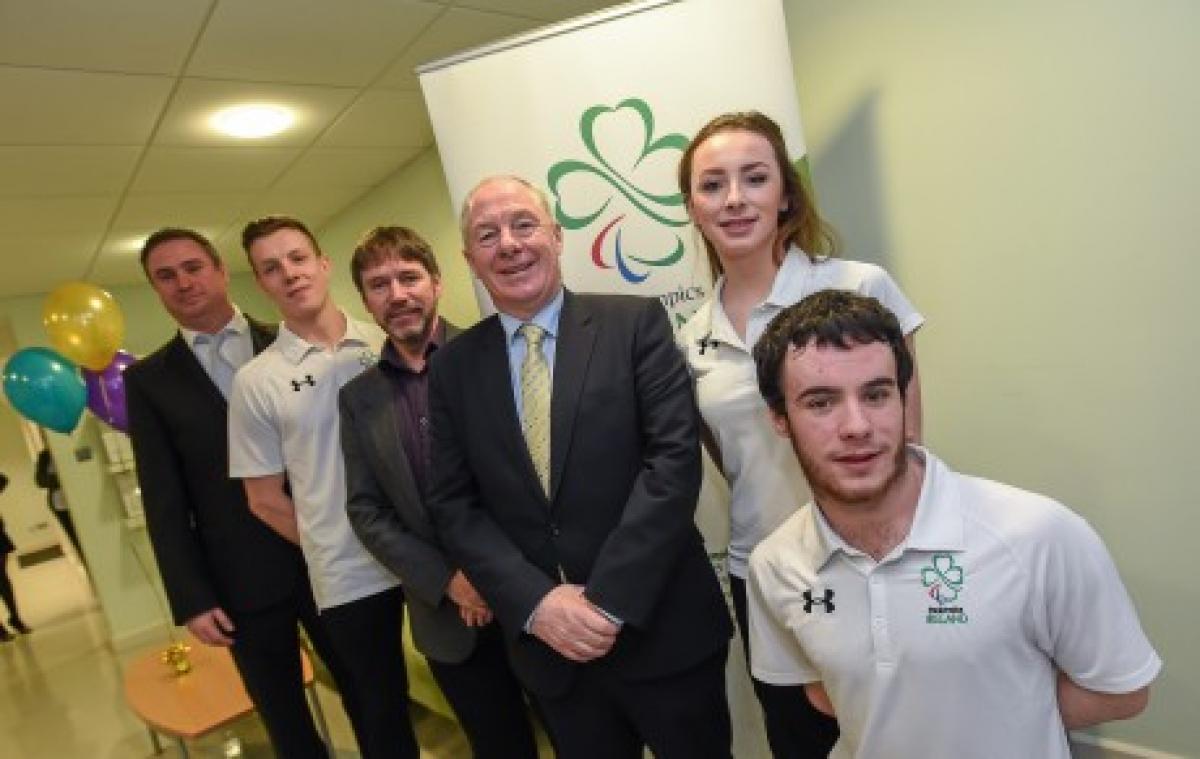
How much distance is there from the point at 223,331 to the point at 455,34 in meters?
1.37

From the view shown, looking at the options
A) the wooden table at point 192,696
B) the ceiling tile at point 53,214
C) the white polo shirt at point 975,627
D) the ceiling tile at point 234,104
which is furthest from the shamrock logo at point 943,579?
the ceiling tile at point 53,214

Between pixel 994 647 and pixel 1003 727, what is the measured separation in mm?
123

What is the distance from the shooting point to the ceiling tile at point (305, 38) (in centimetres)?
217

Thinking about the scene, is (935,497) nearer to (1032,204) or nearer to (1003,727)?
(1003,727)

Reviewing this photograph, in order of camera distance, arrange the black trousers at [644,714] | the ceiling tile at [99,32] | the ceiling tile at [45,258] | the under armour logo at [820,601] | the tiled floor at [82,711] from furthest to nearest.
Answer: the ceiling tile at [45,258]
the tiled floor at [82,711]
the ceiling tile at [99,32]
the black trousers at [644,714]
the under armour logo at [820,601]

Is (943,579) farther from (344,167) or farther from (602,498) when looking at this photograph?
(344,167)

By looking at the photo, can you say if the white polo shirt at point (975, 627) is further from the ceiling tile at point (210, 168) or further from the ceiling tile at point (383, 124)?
the ceiling tile at point (210, 168)

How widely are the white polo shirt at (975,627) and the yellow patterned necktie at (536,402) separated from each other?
0.55 metres

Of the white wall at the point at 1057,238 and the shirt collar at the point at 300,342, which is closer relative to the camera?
the white wall at the point at 1057,238

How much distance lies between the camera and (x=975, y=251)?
1985mm

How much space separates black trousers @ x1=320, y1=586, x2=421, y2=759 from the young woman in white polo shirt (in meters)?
1.11

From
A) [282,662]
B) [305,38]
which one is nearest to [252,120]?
[305,38]

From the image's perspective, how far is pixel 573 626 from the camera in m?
1.25

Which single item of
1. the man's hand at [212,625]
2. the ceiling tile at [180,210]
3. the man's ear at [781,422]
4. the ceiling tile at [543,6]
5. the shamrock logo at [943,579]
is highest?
the ceiling tile at [543,6]
